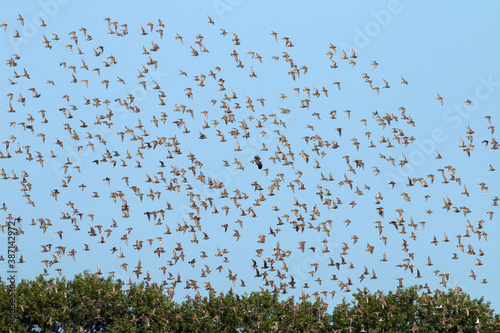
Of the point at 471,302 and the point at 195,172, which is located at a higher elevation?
the point at 195,172

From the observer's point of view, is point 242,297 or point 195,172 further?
point 195,172

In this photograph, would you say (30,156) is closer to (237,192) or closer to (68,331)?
(237,192)

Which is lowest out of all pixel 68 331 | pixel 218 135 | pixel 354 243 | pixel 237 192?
pixel 68 331

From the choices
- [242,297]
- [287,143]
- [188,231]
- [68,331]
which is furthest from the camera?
[287,143]

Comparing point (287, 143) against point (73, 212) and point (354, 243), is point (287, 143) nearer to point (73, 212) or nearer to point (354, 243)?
point (354, 243)

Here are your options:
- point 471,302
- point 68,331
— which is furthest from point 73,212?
point 471,302

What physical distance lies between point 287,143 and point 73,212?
1582 cm

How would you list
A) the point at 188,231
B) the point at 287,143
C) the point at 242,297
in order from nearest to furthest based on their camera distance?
1. the point at 242,297
2. the point at 188,231
3. the point at 287,143

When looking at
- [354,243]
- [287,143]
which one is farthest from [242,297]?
[287,143]

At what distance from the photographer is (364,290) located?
48.2 meters

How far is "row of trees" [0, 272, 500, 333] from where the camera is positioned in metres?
45.4

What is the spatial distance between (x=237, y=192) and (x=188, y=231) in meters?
5.06

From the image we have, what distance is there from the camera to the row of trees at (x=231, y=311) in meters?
45.4

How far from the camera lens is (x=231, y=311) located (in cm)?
4653
